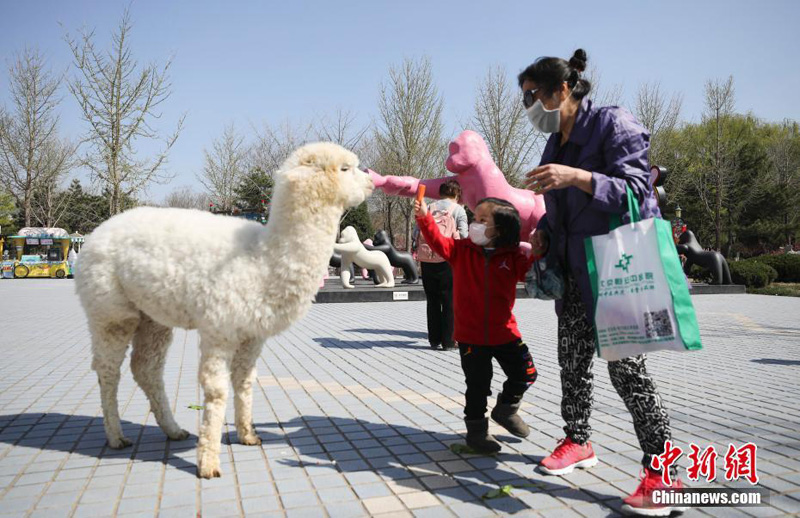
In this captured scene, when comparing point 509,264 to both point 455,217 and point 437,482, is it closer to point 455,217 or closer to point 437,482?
point 437,482

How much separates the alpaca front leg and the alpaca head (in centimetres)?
105

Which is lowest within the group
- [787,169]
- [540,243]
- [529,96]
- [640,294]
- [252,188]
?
[640,294]

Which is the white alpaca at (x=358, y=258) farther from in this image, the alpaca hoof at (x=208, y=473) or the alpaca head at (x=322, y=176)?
the alpaca hoof at (x=208, y=473)

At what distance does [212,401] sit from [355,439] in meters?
1.10

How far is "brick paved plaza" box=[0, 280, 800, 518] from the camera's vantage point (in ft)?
9.25

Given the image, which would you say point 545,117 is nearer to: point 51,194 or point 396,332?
point 396,332

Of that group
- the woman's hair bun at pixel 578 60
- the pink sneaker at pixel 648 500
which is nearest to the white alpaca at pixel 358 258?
the woman's hair bun at pixel 578 60

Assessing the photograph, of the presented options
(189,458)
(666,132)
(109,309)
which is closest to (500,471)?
(189,458)

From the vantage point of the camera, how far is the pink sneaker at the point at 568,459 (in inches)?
121

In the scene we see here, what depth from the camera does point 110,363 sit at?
11.7ft

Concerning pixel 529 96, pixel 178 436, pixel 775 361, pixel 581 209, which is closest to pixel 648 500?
pixel 581 209

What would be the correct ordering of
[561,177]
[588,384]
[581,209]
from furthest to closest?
1. [588,384]
2. [581,209]
3. [561,177]

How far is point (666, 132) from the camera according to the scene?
27906mm

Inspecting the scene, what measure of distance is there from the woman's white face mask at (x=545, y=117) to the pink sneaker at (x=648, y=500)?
1.84 meters
